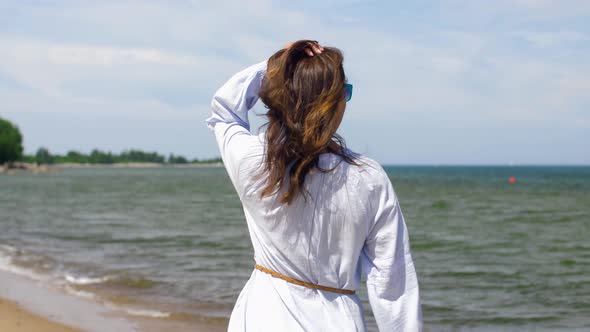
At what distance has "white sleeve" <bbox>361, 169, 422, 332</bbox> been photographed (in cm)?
167

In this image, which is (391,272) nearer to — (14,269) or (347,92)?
(347,92)

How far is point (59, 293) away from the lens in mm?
8133

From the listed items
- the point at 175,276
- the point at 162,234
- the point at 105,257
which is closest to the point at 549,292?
the point at 175,276

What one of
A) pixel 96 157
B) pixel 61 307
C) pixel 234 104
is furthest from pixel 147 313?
pixel 96 157

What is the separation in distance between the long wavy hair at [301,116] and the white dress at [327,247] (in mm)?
39

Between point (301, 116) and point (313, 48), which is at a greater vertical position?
point (313, 48)

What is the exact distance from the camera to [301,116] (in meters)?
1.66

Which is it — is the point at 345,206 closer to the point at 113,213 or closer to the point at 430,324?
the point at 430,324

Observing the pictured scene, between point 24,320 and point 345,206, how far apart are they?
19.1 feet

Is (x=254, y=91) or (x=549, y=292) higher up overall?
(x=254, y=91)

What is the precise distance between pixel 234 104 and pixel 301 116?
307mm

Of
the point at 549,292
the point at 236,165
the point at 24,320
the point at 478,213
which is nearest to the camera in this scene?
the point at 236,165

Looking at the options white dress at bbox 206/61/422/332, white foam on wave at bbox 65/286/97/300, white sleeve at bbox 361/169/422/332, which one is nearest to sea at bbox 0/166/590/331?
white foam on wave at bbox 65/286/97/300

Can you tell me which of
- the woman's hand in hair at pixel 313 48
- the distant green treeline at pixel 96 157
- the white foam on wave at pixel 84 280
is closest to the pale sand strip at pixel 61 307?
the white foam on wave at pixel 84 280
